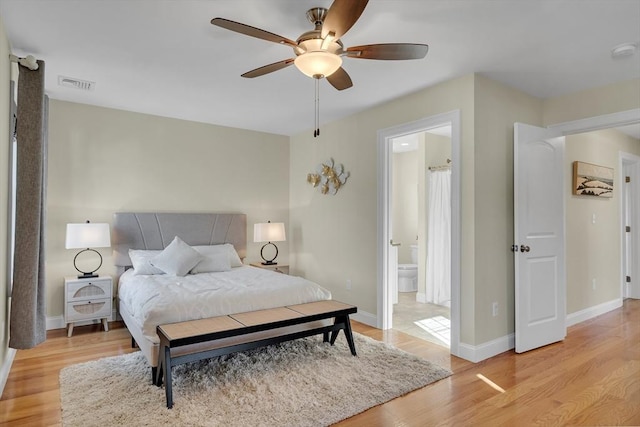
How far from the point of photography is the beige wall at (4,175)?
99.8 inches

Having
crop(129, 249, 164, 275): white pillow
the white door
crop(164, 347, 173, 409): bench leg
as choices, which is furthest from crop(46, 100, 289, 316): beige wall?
the white door

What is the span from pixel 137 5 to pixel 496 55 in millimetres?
2592

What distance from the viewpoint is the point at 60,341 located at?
381 centimetres

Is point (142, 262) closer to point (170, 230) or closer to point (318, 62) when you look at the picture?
point (170, 230)

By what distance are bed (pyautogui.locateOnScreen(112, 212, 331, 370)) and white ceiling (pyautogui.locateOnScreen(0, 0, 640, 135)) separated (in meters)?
1.53

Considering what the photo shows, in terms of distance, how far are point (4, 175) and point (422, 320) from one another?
4.30m

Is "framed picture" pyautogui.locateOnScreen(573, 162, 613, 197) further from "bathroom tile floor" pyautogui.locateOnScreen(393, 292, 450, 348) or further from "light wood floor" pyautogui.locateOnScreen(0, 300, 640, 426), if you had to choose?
"bathroom tile floor" pyautogui.locateOnScreen(393, 292, 450, 348)

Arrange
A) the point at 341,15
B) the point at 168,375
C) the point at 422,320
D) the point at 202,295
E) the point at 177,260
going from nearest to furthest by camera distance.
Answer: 1. the point at 341,15
2. the point at 168,375
3. the point at 202,295
4. the point at 177,260
5. the point at 422,320

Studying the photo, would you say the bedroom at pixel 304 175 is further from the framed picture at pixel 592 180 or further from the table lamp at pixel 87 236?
the framed picture at pixel 592 180

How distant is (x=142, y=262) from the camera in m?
4.21

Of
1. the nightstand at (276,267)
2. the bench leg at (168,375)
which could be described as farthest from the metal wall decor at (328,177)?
the bench leg at (168,375)

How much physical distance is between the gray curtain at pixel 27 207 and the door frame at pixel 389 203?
3165 millimetres

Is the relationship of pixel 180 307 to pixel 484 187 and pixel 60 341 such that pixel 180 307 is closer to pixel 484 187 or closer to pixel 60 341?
pixel 60 341

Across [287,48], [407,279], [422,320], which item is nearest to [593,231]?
[422,320]
